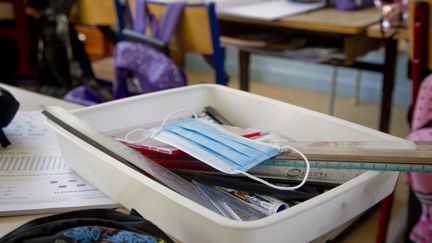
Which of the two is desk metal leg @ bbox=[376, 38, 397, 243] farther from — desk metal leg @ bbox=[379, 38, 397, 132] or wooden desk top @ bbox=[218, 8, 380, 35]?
wooden desk top @ bbox=[218, 8, 380, 35]

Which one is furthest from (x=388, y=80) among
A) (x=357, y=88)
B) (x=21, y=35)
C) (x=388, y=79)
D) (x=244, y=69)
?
(x=21, y=35)

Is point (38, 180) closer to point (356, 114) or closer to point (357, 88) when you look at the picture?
point (356, 114)

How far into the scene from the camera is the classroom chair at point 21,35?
2.75 meters

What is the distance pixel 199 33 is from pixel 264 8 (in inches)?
15.2

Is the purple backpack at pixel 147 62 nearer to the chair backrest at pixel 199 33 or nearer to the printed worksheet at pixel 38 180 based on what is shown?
the chair backrest at pixel 199 33

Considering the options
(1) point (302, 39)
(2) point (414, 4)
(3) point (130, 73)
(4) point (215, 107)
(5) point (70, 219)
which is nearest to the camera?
(5) point (70, 219)

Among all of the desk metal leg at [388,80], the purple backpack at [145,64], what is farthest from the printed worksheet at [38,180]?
the desk metal leg at [388,80]

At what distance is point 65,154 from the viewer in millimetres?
758

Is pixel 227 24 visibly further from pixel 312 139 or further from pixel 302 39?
pixel 312 139

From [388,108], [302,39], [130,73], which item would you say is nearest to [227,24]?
[302,39]

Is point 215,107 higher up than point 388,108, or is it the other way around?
point 215,107

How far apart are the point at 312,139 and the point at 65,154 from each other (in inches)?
14.4

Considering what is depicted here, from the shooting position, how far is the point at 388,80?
1.89m

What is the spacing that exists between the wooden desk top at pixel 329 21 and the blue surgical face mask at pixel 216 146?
1.11m
